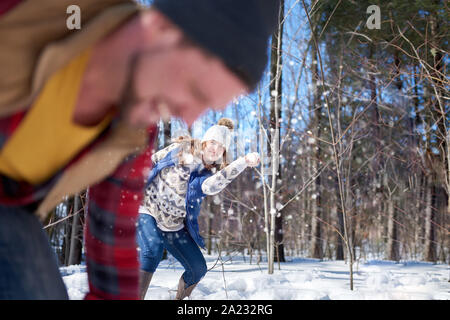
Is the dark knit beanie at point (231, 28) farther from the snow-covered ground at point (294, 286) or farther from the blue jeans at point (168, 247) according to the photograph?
the snow-covered ground at point (294, 286)

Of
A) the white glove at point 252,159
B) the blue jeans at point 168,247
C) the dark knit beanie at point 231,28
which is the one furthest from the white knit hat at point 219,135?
the dark knit beanie at point 231,28

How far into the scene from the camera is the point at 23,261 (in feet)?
1.99

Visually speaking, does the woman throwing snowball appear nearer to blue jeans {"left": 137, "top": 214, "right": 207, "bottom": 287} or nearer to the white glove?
blue jeans {"left": 137, "top": 214, "right": 207, "bottom": 287}

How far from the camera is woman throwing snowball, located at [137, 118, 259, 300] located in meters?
2.35

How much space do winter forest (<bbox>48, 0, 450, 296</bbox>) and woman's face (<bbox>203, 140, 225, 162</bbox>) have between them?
3.93 feet

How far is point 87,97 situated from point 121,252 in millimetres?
365

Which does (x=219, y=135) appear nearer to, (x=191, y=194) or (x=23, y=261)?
(x=191, y=194)

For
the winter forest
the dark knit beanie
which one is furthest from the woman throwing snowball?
the dark knit beanie

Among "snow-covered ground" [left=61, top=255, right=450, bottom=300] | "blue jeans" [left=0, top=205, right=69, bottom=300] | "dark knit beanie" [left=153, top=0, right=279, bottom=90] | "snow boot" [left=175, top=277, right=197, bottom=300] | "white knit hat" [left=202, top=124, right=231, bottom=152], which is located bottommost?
"snow-covered ground" [left=61, top=255, right=450, bottom=300]

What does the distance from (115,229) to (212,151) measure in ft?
5.81

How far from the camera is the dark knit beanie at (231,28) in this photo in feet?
1.37

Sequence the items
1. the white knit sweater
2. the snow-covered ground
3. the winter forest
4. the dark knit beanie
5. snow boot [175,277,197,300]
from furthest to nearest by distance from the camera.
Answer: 1. the winter forest
2. the snow-covered ground
3. snow boot [175,277,197,300]
4. the white knit sweater
5. the dark knit beanie
